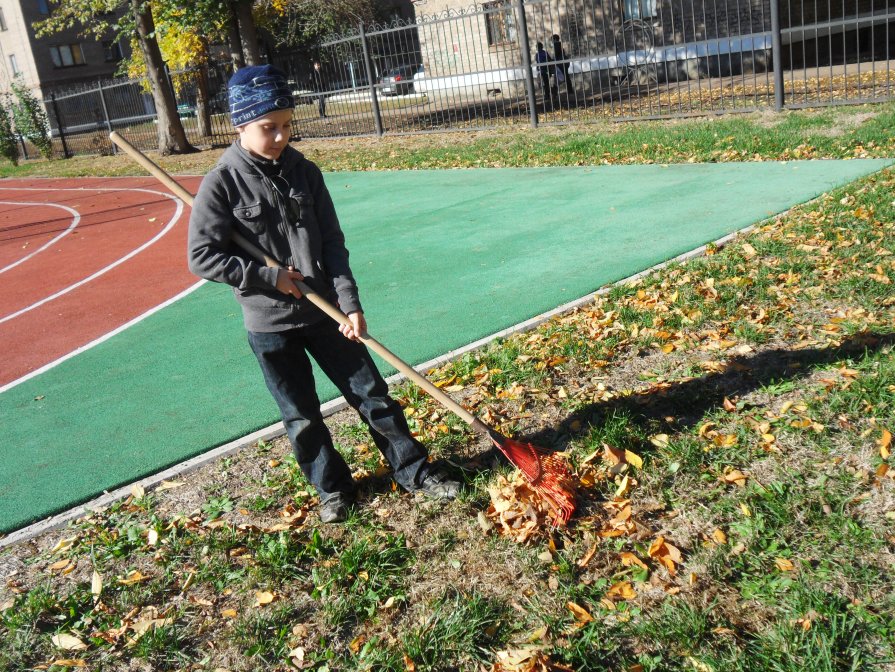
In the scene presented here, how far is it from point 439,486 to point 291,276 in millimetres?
1187

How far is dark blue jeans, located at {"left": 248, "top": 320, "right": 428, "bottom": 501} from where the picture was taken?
3719mm

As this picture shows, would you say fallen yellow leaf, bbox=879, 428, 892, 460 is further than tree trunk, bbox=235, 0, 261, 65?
No

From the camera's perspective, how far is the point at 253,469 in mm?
4461

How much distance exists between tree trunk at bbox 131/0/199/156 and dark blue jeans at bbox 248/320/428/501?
22266 millimetres

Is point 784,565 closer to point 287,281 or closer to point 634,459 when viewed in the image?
point 634,459

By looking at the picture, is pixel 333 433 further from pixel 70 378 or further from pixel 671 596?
pixel 70 378

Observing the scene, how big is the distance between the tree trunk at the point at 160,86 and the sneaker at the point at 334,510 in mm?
22488

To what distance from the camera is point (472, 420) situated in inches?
148

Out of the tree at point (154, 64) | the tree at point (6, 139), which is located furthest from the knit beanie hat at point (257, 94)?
the tree at point (6, 139)

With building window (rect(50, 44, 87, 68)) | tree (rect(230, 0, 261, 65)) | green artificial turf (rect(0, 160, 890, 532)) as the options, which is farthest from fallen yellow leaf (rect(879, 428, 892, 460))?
building window (rect(50, 44, 87, 68))

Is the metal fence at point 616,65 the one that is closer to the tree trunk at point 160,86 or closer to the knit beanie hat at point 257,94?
the tree trunk at point 160,86

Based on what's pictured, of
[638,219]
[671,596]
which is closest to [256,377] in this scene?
[671,596]

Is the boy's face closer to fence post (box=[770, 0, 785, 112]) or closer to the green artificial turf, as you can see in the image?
the green artificial turf

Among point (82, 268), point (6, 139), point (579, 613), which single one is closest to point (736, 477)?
point (579, 613)
